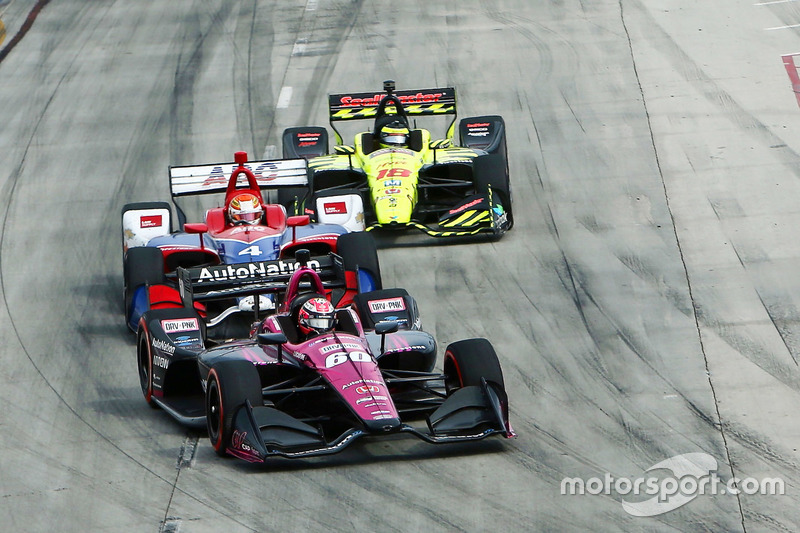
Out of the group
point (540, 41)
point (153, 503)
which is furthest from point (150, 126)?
point (153, 503)

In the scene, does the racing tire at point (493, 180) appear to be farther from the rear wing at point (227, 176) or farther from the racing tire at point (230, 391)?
the racing tire at point (230, 391)

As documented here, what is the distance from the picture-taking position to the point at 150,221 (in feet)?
61.6

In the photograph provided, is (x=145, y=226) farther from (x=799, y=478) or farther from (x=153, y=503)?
(x=799, y=478)

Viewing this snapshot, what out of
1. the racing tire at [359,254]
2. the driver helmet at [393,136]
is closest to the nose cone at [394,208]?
the driver helmet at [393,136]

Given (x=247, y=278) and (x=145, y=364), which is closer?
(x=145, y=364)

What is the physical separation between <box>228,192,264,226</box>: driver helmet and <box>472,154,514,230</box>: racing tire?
380cm

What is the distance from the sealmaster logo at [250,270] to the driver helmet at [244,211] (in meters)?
1.80

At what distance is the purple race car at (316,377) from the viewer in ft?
42.0

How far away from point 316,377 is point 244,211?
16.1 feet

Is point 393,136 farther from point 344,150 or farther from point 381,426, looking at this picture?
point 381,426

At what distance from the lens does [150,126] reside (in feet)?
85.4

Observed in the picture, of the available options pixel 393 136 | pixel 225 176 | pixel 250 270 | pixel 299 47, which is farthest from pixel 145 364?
pixel 299 47

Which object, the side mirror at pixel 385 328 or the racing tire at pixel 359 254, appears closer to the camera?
the side mirror at pixel 385 328

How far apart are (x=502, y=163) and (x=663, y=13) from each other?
1182 centimetres
